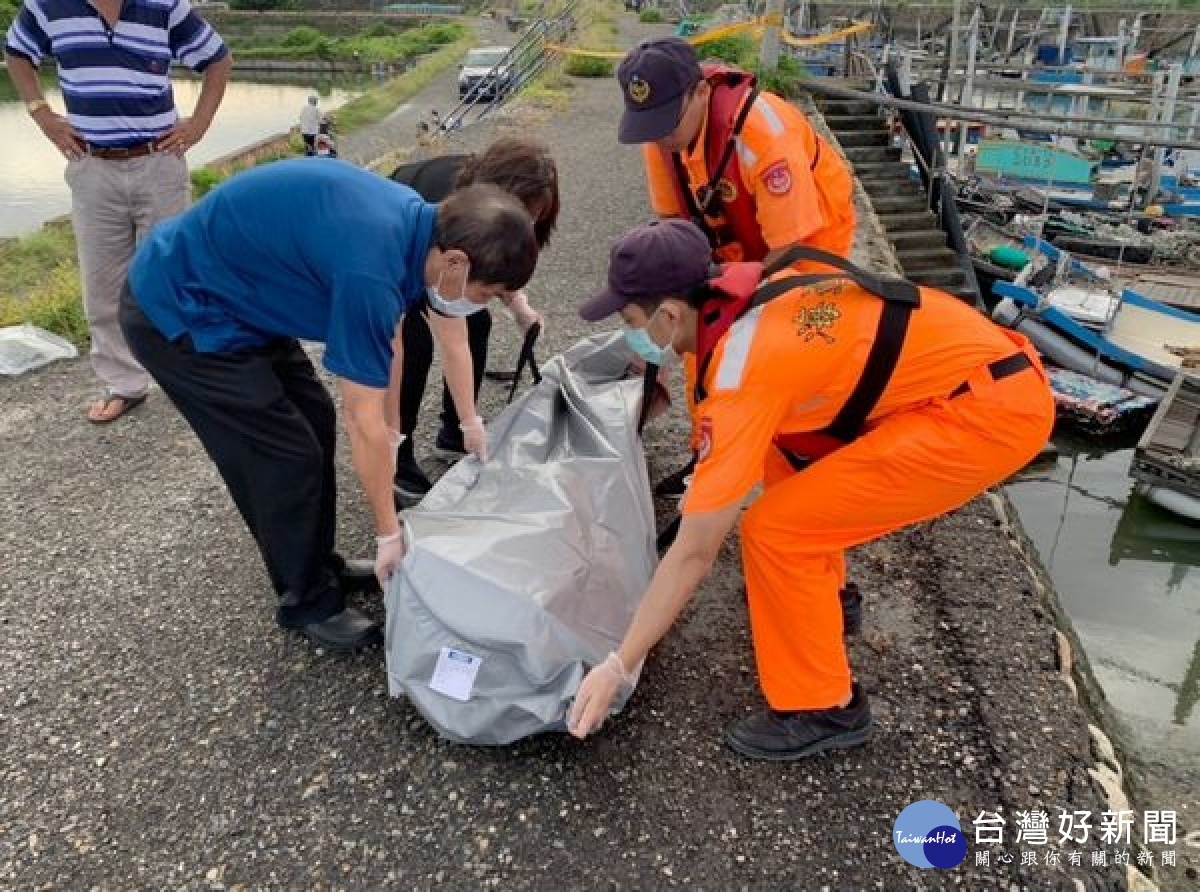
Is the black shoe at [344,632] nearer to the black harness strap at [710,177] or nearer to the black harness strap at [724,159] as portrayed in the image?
the black harness strap at [710,177]

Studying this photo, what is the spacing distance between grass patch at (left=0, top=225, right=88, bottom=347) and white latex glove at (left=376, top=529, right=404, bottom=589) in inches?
151

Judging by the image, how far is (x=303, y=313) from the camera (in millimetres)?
2166

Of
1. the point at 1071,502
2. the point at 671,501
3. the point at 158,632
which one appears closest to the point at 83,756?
the point at 158,632

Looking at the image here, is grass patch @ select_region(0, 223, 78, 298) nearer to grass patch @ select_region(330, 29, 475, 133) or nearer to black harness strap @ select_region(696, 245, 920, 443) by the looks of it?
black harness strap @ select_region(696, 245, 920, 443)

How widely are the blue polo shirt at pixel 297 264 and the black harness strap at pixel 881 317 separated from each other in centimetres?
73

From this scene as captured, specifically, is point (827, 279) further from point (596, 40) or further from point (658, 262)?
point (596, 40)

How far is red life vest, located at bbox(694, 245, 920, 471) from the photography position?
74.5 inches

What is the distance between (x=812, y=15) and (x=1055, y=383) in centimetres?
2478

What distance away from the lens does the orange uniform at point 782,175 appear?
2.74 meters

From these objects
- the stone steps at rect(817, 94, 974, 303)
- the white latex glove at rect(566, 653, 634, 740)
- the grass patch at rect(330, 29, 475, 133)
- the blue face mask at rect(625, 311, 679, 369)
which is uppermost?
the blue face mask at rect(625, 311, 679, 369)

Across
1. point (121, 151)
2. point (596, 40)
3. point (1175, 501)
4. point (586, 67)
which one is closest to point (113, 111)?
point (121, 151)

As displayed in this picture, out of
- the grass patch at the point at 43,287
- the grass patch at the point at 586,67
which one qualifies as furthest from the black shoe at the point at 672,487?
the grass patch at the point at 586,67

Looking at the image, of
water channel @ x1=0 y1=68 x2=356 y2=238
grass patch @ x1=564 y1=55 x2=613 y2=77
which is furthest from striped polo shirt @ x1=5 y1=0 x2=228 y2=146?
grass patch @ x1=564 y1=55 x2=613 y2=77

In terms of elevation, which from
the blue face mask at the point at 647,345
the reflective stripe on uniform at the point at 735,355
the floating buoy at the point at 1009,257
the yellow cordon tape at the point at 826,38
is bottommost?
the floating buoy at the point at 1009,257
